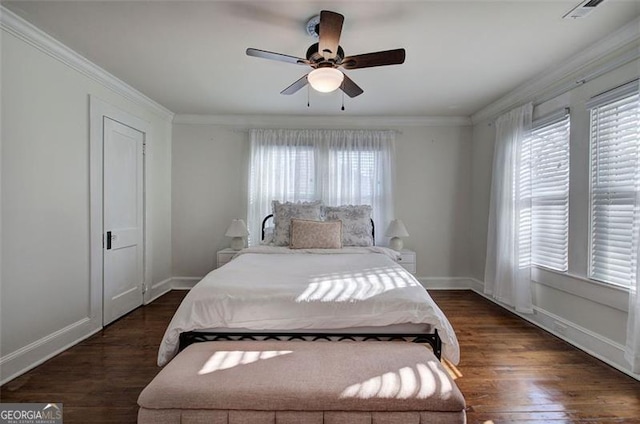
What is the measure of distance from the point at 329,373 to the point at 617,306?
2.35 m

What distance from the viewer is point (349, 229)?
387 centimetres

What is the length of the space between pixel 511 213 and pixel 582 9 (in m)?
2.02

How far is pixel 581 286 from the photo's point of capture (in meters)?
2.65

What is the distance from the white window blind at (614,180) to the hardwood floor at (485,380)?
0.77 m

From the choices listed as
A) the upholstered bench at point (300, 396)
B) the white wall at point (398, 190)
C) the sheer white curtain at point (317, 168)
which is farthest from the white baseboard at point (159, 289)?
the upholstered bench at point (300, 396)

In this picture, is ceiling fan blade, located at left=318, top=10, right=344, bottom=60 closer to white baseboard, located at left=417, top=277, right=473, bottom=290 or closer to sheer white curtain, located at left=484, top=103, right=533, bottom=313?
sheer white curtain, located at left=484, top=103, right=533, bottom=313

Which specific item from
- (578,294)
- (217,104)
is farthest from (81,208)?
(578,294)

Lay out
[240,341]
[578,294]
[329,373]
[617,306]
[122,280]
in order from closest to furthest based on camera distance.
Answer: [329,373], [240,341], [617,306], [578,294], [122,280]

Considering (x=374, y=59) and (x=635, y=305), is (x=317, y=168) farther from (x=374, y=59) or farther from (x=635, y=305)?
(x=635, y=305)

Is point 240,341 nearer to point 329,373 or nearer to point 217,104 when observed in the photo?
point 329,373

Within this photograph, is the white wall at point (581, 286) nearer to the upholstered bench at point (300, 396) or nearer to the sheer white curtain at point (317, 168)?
the upholstered bench at point (300, 396)

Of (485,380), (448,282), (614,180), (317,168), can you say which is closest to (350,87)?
(317,168)

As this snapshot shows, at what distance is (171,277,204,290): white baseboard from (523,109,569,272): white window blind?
4310 mm

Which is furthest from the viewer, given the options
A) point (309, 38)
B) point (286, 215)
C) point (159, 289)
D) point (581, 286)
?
point (159, 289)
